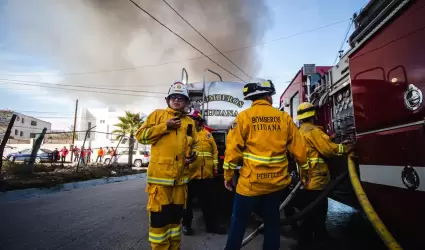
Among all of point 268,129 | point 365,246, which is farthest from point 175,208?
point 365,246

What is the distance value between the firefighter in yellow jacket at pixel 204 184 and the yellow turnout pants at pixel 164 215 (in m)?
1.36

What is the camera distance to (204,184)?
13.0ft

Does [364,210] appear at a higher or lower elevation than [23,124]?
lower

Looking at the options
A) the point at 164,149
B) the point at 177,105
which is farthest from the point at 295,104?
the point at 164,149

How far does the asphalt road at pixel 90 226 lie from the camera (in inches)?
126

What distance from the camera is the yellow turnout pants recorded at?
2.23 metres

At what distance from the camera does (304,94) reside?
497cm

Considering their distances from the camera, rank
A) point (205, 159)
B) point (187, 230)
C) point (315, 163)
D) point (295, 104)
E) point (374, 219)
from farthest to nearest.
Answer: point (295, 104) < point (205, 159) < point (187, 230) < point (315, 163) < point (374, 219)

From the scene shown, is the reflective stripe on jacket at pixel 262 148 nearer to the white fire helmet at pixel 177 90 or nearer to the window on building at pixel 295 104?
the white fire helmet at pixel 177 90

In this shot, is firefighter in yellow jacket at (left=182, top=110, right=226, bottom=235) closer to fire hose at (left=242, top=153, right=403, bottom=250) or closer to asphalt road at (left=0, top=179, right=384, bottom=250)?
asphalt road at (left=0, top=179, right=384, bottom=250)

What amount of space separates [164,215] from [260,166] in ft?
3.13

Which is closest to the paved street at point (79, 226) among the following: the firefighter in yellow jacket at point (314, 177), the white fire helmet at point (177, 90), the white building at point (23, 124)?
the firefighter in yellow jacket at point (314, 177)

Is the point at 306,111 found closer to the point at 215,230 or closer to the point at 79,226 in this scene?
the point at 215,230

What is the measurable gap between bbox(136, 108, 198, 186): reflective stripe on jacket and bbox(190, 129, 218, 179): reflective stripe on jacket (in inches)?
53.4
